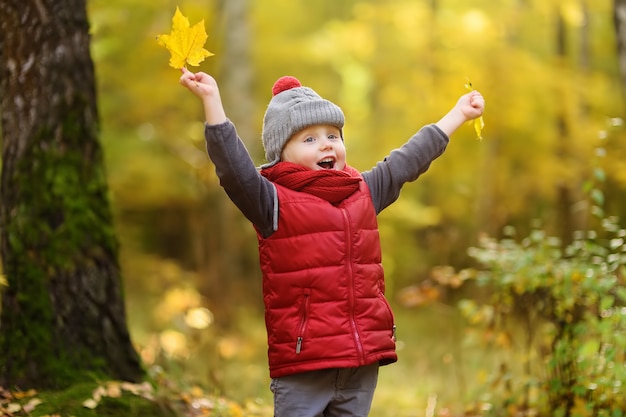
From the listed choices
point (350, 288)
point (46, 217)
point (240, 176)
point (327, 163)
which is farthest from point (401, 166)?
point (46, 217)

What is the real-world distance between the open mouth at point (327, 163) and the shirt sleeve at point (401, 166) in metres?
0.21

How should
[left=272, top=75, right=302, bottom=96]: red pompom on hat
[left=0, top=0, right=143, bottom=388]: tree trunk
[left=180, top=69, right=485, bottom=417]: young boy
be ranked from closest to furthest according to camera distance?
[left=180, top=69, right=485, bottom=417]: young boy
[left=272, top=75, right=302, bottom=96]: red pompom on hat
[left=0, top=0, right=143, bottom=388]: tree trunk

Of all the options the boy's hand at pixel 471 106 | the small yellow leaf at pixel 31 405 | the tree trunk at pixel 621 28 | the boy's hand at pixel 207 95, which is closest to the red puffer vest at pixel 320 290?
the boy's hand at pixel 207 95

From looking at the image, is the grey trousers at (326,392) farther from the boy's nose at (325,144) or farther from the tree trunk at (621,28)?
the tree trunk at (621,28)

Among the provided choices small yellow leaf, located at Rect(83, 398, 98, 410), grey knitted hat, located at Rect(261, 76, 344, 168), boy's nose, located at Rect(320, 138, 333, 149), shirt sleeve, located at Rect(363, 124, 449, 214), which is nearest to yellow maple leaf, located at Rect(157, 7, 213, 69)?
grey knitted hat, located at Rect(261, 76, 344, 168)

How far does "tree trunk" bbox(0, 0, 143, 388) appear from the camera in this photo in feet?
13.1

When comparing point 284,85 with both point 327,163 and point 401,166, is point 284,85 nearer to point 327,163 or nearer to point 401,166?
point 327,163

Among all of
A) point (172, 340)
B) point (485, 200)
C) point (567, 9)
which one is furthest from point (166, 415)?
point (485, 200)

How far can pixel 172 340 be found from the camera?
393 inches

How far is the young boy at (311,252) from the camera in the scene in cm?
292

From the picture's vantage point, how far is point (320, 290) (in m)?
2.97

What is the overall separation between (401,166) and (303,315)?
830mm

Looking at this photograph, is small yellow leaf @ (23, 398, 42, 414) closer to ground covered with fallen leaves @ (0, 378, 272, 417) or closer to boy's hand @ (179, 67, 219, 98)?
ground covered with fallen leaves @ (0, 378, 272, 417)

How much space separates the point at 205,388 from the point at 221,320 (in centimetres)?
578
